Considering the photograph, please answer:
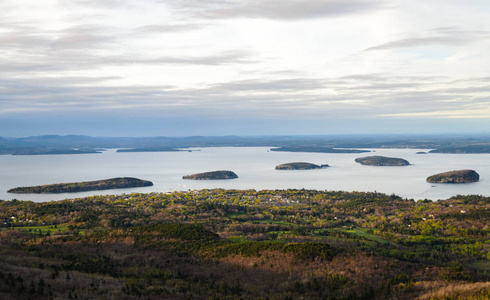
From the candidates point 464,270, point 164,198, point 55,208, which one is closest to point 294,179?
point 164,198

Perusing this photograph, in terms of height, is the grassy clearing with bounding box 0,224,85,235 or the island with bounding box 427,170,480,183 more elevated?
the island with bounding box 427,170,480,183

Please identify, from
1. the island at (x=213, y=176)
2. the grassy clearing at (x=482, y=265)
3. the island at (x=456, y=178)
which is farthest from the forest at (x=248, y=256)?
the island at (x=213, y=176)

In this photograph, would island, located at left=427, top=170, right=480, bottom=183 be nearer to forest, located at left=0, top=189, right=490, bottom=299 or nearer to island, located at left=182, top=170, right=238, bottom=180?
island, located at left=182, top=170, right=238, bottom=180

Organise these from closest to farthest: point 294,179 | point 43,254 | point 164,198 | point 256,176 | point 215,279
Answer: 1. point 215,279
2. point 43,254
3. point 164,198
4. point 294,179
5. point 256,176

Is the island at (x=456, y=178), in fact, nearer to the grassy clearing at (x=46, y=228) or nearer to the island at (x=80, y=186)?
the island at (x=80, y=186)

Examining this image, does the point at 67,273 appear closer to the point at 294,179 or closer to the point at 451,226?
the point at 451,226

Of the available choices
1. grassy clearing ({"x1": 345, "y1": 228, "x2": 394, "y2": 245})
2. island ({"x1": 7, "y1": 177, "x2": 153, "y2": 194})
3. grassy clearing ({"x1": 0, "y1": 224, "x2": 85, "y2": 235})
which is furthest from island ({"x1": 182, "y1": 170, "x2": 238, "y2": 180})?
grassy clearing ({"x1": 345, "y1": 228, "x2": 394, "y2": 245})
